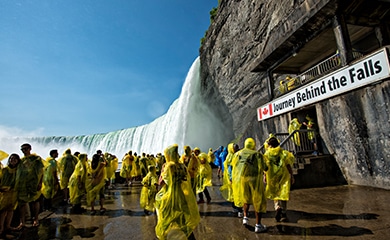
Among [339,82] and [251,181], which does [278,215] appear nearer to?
[251,181]

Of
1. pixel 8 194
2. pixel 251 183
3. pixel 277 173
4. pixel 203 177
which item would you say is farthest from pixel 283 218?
pixel 8 194

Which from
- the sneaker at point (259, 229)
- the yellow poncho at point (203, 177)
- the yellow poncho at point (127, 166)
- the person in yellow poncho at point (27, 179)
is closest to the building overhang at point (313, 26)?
the yellow poncho at point (203, 177)

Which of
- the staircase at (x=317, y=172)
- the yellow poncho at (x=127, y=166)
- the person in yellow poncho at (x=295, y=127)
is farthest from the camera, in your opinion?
the yellow poncho at (x=127, y=166)

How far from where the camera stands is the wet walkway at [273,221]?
354 centimetres

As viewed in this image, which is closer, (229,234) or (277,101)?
(229,234)

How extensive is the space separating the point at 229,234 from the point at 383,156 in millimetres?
5458

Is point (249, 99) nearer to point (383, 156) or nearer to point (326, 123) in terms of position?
point (326, 123)

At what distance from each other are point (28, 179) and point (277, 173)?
533 centimetres

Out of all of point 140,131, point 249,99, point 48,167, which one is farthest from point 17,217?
point 140,131

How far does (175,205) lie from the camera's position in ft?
9.51

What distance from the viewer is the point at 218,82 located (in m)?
27.2

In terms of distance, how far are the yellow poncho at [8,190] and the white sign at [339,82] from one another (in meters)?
9.53

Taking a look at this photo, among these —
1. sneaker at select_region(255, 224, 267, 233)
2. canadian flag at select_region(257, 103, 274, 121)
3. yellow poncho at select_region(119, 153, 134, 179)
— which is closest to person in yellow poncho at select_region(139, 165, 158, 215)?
sneaker at select_region(255, 224, 267, 233)

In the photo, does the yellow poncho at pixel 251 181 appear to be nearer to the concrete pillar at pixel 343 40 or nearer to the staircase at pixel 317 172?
the staircase at pixel 317 172
